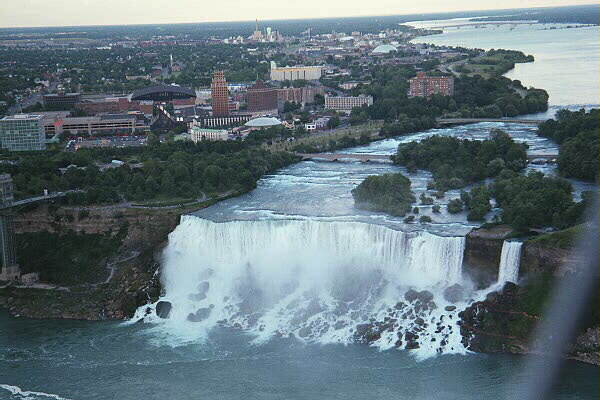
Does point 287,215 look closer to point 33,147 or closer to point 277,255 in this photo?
point 277,255

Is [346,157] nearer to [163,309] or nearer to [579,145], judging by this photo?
[579,145]

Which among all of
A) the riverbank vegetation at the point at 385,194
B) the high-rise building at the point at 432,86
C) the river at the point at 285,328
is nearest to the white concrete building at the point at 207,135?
the river at the point at 285,328

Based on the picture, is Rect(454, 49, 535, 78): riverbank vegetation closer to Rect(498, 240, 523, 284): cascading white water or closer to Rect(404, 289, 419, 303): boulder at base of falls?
Rect(498, 240, 523, 284): cascading white water

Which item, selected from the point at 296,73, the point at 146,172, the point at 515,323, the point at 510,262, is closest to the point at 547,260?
the point at 510,262

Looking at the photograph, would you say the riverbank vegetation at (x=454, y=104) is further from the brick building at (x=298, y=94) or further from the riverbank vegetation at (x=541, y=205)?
the riverbank vegetation at (x=541, y=205)

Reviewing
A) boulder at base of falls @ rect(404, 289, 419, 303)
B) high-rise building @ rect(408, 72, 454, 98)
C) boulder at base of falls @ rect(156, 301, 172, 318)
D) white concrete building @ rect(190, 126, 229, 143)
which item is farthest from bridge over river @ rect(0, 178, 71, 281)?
high-rise building @ rect(408, 72, 454, 98)

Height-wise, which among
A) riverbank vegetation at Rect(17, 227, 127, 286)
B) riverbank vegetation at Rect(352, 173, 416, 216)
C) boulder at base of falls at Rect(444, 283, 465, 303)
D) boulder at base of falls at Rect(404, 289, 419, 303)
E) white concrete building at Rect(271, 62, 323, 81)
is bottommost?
riverbank vegetation at Rect(17, 227, 127, 286)

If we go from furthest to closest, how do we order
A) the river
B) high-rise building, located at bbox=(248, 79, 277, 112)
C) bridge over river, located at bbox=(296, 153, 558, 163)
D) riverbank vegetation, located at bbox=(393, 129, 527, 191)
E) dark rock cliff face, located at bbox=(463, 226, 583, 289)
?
high-rise building, located at bbox=(248, 79, 277, 112), bridge over river, located at bbox=(296, 153, 558, 163), riverbank vegetation, located at bbox=(393, 129, 527, 191), dark rock cliff face, located at bbox=(463, 226, 583, 289), the river
